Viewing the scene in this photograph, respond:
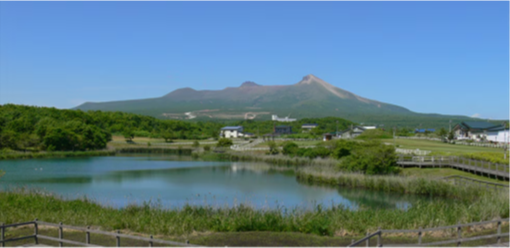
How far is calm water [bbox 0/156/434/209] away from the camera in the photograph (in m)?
24.1

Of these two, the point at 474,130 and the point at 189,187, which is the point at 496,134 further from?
the point at 189,187

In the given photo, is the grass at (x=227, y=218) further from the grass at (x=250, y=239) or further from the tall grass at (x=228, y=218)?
the grass at (x=250, y=239)

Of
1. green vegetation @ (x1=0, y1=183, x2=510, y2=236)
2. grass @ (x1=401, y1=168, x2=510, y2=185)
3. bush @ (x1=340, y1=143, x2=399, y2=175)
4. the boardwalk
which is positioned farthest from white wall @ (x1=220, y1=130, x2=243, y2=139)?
green vegetation @ (x1=0, y1=183, x2=510, y2=236)

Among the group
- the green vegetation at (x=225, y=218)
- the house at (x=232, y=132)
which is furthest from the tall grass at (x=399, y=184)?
the house at (x=232, y=132)

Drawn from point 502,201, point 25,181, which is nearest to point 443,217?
point 502,201

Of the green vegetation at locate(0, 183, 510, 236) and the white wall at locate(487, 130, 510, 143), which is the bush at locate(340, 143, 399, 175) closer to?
the green vegetation at locate(0, 183, 510, 236)

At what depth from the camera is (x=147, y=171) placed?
4231 cm

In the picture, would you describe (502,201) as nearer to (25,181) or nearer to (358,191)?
(358,191)

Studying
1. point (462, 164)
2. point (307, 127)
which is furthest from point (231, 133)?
point (462, 164)

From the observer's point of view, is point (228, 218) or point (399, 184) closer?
point (228, 218)

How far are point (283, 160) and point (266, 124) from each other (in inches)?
3469

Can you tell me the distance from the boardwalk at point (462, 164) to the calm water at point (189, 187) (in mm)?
7104

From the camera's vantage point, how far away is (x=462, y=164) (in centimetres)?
3356

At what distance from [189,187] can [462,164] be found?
21148 mm
